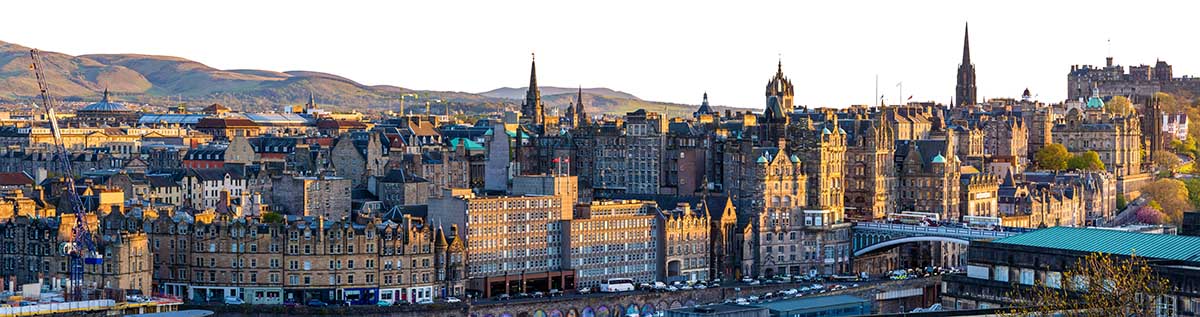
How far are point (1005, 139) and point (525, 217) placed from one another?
2807 inches

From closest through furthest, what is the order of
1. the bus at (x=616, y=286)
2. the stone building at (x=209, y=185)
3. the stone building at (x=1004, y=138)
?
the bus at (x=616, y=286)
the stone building at (x=209, y=185)
the stone building at (x=1004, y=138)

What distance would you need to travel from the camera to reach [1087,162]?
7564 inches

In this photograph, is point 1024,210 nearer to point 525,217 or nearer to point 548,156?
point 548,156

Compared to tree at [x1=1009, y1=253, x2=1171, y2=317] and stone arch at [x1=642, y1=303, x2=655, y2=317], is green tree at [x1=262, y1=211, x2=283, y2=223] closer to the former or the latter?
stone arch at [x1=642, y1=303, x2=655, y2=317]

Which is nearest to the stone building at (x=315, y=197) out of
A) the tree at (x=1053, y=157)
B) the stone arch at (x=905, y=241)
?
the stone arch at (x=905, y=241)

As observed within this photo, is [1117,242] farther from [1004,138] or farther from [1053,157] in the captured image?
[1053,157]

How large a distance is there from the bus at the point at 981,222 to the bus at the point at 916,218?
2.08 m

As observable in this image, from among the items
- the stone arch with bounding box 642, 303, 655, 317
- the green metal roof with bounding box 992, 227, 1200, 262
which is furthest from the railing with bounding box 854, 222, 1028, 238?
the green metal roof with bounding box 992, 227, 1200, 262

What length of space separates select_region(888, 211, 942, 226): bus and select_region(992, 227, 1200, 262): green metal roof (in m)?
48.5

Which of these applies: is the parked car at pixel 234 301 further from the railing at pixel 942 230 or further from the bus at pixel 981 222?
the bus at pixel 981 222

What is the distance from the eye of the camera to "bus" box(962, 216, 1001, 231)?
147 m

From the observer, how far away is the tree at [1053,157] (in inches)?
7574

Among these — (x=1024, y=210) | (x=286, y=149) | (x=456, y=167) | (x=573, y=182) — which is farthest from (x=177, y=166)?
(x=1024, y=210)

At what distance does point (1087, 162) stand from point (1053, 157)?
9.72 ft
